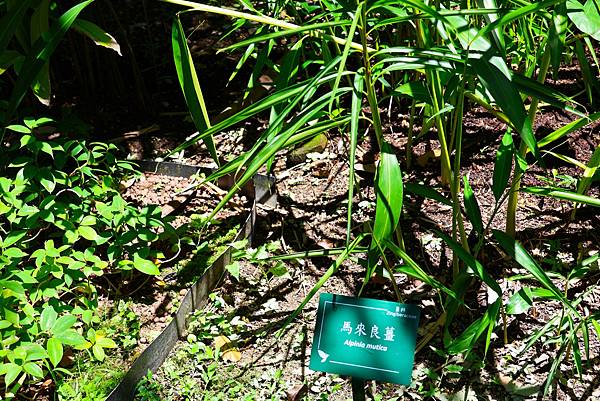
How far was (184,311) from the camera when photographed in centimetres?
193

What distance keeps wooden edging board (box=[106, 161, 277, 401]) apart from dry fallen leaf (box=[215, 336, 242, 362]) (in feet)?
0.37

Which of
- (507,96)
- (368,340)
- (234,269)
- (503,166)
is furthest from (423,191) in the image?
(234,269)

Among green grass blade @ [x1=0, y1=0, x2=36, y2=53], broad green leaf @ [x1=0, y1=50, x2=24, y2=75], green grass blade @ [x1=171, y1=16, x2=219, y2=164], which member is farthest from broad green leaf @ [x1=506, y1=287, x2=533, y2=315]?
broad green leaf @ [x1=0, y1=50, x2=24, y2=75]

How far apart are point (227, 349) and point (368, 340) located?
56cm

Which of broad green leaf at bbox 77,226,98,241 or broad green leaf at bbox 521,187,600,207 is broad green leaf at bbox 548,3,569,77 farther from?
broad green leaf at bbox 77,226,98,241

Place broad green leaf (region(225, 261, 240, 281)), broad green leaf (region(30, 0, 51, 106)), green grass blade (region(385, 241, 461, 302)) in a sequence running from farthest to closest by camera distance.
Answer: broad green leaf (region(30, 0, 51, 106)) < broad green leaf (region(225, 261, 240, 281)) < green grass blade (region(385, 241, 461, 302))

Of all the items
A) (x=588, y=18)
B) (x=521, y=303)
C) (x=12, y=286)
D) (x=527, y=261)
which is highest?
(x=588, y=18)

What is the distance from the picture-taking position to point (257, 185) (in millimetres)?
2312

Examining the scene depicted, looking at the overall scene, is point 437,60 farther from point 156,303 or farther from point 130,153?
point 130,153

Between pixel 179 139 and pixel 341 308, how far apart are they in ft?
4.64

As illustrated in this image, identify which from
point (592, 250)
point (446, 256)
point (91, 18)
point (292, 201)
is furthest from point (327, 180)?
point (91, 18)

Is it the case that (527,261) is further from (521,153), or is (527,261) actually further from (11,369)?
(11,369)

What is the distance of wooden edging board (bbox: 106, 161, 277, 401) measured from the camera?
5.77 ft

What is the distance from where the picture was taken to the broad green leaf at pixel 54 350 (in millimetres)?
1476
